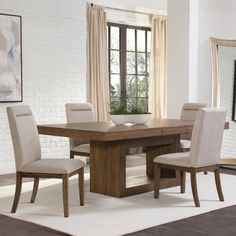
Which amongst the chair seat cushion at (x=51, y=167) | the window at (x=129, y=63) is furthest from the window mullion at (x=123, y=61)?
the chair seat cushion at (x=51, y=167)

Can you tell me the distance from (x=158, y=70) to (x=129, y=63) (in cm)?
61

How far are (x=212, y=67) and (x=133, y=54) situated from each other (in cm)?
174

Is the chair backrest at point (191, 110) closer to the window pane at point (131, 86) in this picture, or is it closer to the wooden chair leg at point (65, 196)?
the window pane at point (131, 86)

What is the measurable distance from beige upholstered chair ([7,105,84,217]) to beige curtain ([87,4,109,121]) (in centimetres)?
305

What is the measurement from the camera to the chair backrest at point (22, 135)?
4137 millimetres

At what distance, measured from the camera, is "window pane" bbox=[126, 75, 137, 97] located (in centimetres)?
817

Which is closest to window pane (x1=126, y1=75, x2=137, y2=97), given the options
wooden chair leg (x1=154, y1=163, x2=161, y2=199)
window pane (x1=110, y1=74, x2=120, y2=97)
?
window pane (x1=110, y1=74, x2=120, y2=97)

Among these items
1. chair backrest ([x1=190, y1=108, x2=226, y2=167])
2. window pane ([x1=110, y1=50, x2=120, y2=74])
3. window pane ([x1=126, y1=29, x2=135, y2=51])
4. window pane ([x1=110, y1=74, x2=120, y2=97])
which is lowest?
chair backrest ([x1=190, y1=108, x2=226, y2=167])

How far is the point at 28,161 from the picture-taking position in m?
4.23

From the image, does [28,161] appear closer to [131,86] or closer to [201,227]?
[201,227]

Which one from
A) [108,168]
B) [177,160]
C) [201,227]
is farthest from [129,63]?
[201,227]

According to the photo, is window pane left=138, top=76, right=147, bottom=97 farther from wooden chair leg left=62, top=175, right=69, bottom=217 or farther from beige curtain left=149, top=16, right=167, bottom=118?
wooden chair leg left=62, top=175, right=69, bottom=217

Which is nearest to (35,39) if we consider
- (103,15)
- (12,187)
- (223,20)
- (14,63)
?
(14,63)

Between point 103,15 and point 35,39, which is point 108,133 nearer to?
point 35,39
